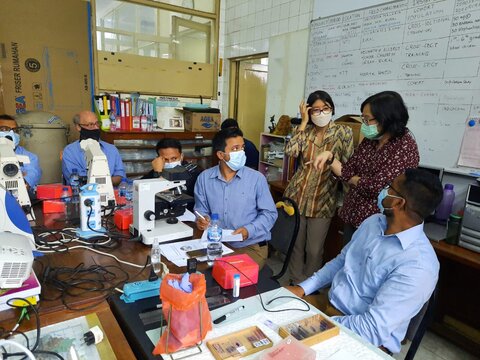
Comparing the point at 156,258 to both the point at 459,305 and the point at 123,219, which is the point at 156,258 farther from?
the point at 459,305

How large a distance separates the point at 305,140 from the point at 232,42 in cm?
284

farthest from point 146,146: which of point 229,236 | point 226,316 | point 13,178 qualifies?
point 226,316

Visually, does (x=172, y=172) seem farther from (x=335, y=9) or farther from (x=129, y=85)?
(x=129, y=85)

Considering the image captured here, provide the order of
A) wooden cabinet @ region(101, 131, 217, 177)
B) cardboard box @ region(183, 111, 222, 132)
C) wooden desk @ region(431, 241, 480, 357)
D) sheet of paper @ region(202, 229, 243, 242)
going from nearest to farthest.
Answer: sheet of paper @ region(202, 229, 243, 242)
wooden desk @ region(431, 241, 480, 357)
wooden cabinet @ region(101, 131, 217, 177)
cardboard box @ region(183, 111, 222, 132)

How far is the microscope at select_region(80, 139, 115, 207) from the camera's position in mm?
2043

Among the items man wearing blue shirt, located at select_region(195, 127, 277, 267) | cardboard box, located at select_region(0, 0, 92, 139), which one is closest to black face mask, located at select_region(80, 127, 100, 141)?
man wearing blue shirt, located at select_region(195, 127, 277, 267)

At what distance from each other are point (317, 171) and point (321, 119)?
386mm

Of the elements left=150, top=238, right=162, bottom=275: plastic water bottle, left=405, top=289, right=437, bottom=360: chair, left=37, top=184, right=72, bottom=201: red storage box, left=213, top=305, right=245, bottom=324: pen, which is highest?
left=37, top=184, right=72, bottom=201: red storage box

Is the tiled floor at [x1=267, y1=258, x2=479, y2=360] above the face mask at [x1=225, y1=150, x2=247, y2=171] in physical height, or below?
below

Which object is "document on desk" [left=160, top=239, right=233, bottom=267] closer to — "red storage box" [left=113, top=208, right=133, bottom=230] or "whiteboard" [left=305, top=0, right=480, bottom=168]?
"red storage box" [left=113, top=208, right=133, bottom=230]

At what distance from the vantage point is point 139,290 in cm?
119

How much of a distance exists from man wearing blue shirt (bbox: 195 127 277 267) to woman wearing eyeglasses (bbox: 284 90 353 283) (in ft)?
1.92

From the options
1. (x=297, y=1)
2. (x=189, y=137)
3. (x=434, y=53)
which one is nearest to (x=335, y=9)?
(x=297, y=1)

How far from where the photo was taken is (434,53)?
247cm
